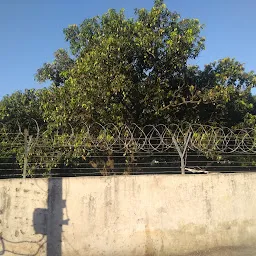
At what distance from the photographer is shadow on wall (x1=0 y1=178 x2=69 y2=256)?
568 centimetres

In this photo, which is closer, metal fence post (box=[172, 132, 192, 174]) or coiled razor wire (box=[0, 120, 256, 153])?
coiled razor wire (box=[0, 120, 256, 153])

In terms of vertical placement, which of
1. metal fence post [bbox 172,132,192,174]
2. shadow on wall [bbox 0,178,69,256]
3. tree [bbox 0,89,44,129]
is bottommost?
shadow on wall [bbox 0,178,69,256]

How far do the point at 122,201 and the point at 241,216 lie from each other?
8.51ft

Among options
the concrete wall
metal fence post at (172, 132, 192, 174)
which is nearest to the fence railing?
metal fence post at (172, 132, 192, 174)

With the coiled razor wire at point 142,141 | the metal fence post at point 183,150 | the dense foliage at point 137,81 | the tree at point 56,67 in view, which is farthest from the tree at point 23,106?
the metal fence post at point 183,150

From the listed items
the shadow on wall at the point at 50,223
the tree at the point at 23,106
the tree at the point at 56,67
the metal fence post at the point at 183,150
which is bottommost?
the shadow on wall at the point at 50,223

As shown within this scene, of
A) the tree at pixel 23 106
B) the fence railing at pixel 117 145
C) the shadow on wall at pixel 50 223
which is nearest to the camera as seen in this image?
the shadow on wall at pixel 50 223

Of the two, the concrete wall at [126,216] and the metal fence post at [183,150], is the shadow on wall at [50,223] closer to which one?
the concrete wall at [126,216]

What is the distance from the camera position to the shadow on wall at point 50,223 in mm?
5676

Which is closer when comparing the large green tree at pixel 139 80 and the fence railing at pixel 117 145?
the fence railing at pixel 117 145

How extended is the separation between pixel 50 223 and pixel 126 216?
4.65ft

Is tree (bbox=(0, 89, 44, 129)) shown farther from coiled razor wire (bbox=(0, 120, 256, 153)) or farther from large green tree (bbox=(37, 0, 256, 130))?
coiled razor wire (bbox=(0, 120, 256, 153))

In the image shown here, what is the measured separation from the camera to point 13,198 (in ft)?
18.9

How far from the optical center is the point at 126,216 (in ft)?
19.6
